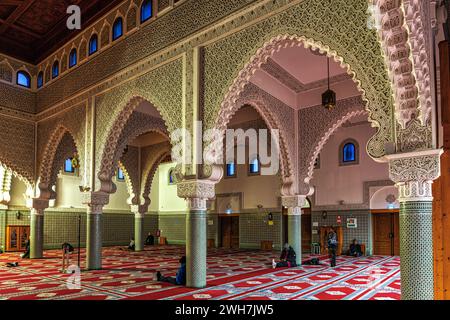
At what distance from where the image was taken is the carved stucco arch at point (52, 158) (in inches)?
382

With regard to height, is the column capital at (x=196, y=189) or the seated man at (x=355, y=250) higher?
the column capital at (x=196, y=189)

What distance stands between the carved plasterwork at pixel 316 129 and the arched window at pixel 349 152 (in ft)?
10.1

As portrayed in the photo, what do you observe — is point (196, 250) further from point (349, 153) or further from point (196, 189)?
point (349, 153)

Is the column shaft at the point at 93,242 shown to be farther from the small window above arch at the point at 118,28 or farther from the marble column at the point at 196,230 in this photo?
the small window above arch at the point at 118,28

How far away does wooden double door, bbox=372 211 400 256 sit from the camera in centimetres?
1094

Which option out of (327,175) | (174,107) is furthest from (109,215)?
(174,107)

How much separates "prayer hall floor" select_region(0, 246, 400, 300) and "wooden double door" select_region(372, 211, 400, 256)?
2.00m

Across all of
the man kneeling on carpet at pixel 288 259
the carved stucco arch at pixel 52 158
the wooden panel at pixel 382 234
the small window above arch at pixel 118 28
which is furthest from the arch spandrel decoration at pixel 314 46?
the wooden panel at pixel 382 234

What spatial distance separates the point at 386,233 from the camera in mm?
11070

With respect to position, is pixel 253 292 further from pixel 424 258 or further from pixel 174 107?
pixel 174 107

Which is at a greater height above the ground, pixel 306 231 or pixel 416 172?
pixel 416 172

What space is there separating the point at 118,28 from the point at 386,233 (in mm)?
8714

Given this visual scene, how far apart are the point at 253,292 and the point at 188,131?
8.26 feet

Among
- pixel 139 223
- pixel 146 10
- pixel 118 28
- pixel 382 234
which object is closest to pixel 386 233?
pixel 382 234
